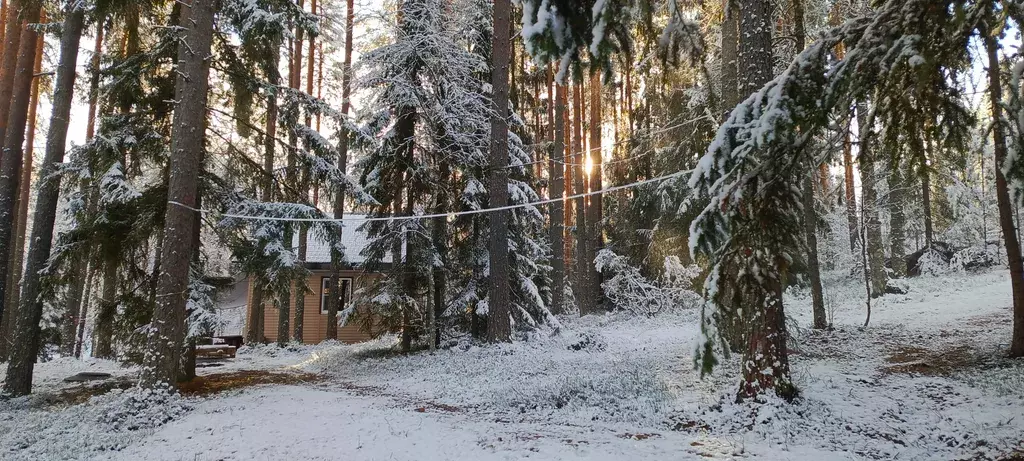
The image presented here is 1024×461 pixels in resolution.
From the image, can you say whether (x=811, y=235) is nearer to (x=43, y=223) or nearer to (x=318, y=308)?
(x=43, y=223)

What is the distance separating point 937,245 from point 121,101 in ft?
90.1

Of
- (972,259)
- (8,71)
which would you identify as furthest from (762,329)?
(972,259)

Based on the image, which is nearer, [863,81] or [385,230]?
[863,81]

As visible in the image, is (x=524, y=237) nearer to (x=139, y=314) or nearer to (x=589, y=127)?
(x=589, y=127)

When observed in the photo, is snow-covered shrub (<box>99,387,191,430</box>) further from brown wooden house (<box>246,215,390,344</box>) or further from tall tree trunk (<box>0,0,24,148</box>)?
brown wooden house (<box>246,215,390,344</box>)

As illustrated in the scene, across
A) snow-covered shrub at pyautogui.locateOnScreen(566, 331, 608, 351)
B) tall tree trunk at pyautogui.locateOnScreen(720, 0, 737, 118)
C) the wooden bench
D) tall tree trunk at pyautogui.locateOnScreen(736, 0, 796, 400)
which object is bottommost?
the wooden bench

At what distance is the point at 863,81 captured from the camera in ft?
12.5

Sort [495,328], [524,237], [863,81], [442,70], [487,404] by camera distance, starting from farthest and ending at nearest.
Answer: [524,237] < [442,70] < [495,328] < [487,404] < [863,81]

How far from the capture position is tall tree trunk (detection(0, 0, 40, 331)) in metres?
9.72

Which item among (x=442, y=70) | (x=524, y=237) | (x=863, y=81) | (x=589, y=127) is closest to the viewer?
(x=863, y=81)

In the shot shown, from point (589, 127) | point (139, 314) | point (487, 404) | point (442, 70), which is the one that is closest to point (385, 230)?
point (442, 70)

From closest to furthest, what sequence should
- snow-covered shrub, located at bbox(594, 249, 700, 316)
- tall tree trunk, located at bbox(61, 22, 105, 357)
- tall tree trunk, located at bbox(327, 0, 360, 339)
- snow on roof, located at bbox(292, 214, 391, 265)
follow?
tall tree trunk, located at bbox(61, 22, 105, 357), tall tree trunk, located at bbox(327, 0, 360, 339), snow-covered shrub, located at bbox(594, 249, 700, 316), snow on roof, located at bbox(292, 214, 391, 265)

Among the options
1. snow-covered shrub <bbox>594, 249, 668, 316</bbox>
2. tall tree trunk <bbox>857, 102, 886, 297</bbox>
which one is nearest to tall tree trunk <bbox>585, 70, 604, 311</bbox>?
snow-covered shrub <bbox>594, 249, 668, 316</bbox>

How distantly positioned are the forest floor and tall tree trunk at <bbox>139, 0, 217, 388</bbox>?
68 cm
